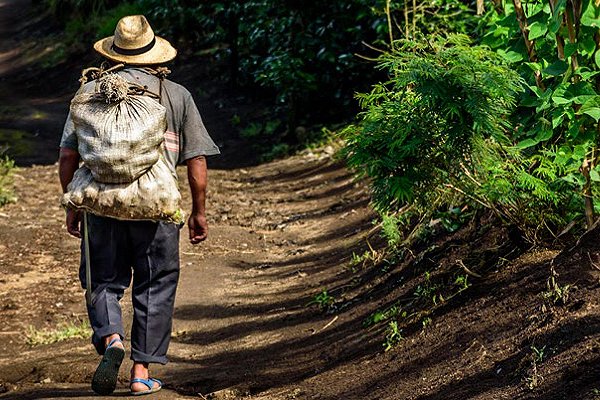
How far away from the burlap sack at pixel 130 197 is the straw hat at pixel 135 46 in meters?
0.51

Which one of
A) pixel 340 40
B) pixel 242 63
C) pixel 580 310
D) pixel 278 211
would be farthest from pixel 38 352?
pixel 242 63

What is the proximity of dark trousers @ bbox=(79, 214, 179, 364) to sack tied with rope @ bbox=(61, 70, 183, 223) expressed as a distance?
0.54ft

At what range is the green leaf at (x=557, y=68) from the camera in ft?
15.4

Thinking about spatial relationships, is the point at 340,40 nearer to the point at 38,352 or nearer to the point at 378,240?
the point at 378,240

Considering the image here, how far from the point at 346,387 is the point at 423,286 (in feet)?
3.84

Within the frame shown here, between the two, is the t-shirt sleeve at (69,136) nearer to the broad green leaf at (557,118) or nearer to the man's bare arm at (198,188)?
the man's bare arm at (198,188)

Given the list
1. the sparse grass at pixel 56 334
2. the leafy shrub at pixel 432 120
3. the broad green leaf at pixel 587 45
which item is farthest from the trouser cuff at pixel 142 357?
the broad green leaf at pixel 587 45

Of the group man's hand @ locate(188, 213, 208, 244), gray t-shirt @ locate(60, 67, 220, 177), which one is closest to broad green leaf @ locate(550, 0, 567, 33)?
gray t-shirt @ locate(60, 67, 220, 177)

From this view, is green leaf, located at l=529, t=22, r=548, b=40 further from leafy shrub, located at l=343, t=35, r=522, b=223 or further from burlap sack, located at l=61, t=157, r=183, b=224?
burlap sack, located at l=61, t=157, r=183, b=224

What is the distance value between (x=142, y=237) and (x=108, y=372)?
0.60m

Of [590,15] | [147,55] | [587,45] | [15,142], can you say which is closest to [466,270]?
[587,45]

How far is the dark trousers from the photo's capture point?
5.02m

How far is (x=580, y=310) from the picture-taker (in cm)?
438

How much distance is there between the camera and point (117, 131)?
187 inches
